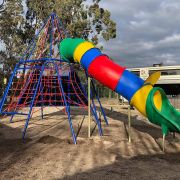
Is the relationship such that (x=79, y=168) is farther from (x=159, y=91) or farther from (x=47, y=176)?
(x=159, y=91)

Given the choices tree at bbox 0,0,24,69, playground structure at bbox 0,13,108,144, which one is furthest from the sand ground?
tree at bbox 0,0,24,69

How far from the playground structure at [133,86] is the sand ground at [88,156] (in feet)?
3.09

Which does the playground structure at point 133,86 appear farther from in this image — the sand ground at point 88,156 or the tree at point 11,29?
the tree at point 11,29

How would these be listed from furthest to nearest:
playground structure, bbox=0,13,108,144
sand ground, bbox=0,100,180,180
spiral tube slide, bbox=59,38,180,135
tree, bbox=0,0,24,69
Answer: tree, bbox=0,0,24,69
playground structure, bbox=0,13,108,144
spiral tube slide, bbox=59,38,180,135
sand ground, bbox=0,100,180,180

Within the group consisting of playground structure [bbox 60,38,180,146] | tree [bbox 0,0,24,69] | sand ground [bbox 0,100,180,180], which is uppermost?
tree [bbox 0,0,24,69]

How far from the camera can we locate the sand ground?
607cm

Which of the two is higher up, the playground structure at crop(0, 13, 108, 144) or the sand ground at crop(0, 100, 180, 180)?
the playground structure at crop(0, 13, 108, 144)

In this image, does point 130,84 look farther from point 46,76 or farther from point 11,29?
point 11,29

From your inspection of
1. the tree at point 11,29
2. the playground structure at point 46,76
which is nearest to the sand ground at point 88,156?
the playground structure at point 46,76

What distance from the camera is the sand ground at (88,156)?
6.07 metres

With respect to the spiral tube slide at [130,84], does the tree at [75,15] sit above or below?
above

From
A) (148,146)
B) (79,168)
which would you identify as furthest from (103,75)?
(79,168)

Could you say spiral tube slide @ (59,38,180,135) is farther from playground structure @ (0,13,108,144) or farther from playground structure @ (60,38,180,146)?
playground structure @ (0,13,108,144)

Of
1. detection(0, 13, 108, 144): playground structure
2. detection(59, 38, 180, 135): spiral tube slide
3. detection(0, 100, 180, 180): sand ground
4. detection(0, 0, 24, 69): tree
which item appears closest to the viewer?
detection(0, 100, 180, 180): sand ground
